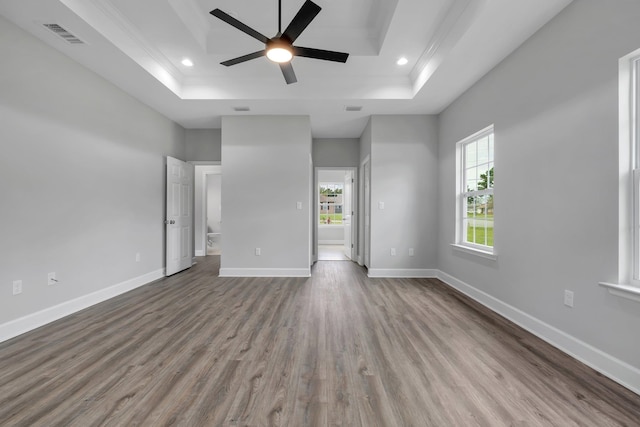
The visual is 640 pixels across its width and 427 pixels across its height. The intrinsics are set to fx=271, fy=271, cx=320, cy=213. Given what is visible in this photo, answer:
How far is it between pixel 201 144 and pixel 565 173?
5.48 metres

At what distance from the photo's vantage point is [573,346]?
203 cm

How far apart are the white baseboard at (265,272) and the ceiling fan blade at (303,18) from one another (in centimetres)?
337

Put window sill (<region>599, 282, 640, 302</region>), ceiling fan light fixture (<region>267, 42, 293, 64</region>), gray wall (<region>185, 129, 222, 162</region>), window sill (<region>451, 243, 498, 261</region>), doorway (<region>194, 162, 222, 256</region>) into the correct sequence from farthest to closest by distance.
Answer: doorway (<region>194, 162, 222, 256</region>), gray wall (<region>185, 129, 222, 162</region>), window sill (<region>451, 243, 498, 261</region>), ceiling fan light fixture (<region>267, 42, 293, 64</region>), window sill (<region>599, 282, 640, 302</region>)

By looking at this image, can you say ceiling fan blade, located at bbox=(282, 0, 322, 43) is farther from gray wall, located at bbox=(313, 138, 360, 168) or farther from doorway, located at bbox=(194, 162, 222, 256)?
doorway, located at bbox=(194, 162, 222, 256)

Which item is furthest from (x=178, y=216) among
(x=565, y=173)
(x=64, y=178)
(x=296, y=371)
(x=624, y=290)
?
(x=624, y=290)

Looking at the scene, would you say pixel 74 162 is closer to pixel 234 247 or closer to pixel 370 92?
pixel 234 247

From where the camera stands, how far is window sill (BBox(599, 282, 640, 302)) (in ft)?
5.33

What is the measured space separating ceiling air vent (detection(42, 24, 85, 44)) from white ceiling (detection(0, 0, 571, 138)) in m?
0.05

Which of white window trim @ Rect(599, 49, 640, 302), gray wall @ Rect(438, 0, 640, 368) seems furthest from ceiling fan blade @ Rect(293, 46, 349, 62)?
white window trim @ Rect(599, 49, 640, 302)

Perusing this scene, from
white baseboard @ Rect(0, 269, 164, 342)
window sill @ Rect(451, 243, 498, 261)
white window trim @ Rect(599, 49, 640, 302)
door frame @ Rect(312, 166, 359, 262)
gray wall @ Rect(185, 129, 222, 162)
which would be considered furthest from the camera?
door frame @ Rect(312, 166, 359, 262)

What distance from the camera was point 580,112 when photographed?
202 centimetres

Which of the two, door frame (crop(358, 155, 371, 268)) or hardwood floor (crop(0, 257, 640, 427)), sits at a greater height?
door frame (crop(358, 155, 371, 268))

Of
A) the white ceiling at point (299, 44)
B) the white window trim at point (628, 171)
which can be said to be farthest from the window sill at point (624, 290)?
the white ceiling at point (299, 44)

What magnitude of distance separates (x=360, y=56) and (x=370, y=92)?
0.65m
